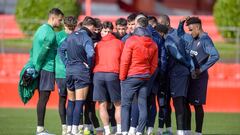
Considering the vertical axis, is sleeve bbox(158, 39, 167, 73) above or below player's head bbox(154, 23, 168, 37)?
below

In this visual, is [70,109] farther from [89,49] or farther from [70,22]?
[70,22]

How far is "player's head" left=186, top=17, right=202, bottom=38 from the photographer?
16641mm

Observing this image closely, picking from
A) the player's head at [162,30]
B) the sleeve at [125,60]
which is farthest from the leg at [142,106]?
the player's head at [162,30]

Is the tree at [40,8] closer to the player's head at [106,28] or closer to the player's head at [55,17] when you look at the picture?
the player's head at [55,17]

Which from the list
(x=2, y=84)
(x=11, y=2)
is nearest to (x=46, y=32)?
(x=2, y=84)

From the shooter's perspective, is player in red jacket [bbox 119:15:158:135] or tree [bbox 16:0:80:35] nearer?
player in red jacket [bbox 119:15:158:135]

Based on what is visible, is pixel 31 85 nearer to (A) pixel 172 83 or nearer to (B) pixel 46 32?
(B) pixel 46 32

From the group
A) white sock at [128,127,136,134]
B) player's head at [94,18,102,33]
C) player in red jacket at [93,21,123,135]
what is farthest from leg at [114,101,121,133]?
player's head at [94,18,102,33]

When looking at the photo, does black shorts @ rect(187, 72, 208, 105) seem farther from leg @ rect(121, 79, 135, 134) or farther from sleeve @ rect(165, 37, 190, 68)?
leg @ rect(121, 79, 135, 134)

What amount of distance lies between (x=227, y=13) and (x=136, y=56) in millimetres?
17997

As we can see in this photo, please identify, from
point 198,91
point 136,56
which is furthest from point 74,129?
point 198,91

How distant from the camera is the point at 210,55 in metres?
16.6

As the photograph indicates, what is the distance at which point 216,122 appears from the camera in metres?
20.7

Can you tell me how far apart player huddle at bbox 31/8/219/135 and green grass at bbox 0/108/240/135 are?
4.05 feet
